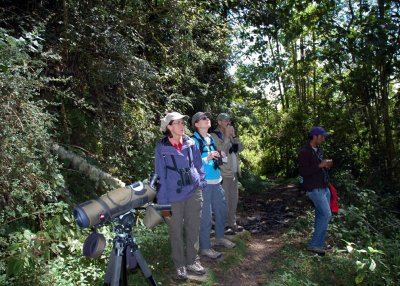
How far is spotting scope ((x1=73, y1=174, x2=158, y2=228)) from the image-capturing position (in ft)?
10.1

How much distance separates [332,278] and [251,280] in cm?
124

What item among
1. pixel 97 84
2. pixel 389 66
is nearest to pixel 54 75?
pixel 97 84

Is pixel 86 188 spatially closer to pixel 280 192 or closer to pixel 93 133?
pixel 93 133

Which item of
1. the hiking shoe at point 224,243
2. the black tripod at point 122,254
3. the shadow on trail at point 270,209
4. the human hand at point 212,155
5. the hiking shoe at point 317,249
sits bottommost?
the shadow on trail at point 270,209

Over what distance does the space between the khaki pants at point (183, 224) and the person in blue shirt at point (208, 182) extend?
1.93 feet

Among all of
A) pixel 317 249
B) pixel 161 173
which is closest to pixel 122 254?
pixel 161 173

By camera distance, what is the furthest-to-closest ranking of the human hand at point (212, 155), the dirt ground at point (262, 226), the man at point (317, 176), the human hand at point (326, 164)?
1. the man at point (317, 176)
2. the human hand at point (326, 164)
3. the dirt ground at point (262, 226)
4. the human hand at point (212, 155)

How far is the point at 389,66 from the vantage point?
9484 mm

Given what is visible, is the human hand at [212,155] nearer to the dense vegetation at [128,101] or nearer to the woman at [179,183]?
the woman at [179,183]

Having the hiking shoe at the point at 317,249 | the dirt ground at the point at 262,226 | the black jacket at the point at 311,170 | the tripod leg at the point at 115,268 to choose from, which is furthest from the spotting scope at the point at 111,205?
the hiking shoe at the point at 317,249

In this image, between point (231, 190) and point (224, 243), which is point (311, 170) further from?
point (224, 243)

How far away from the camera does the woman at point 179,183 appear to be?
14.7 feet

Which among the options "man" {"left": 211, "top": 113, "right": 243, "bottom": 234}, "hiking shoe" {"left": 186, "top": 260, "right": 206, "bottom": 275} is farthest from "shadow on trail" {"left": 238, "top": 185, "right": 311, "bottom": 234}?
"hiking shoe" {"left": 186, "top": 260, "right": 206, "bottom": 275}

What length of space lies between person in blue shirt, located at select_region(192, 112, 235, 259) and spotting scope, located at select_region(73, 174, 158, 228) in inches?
69.2
